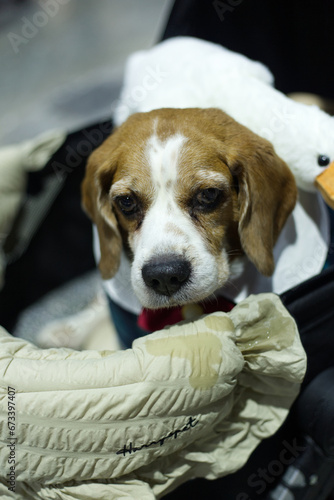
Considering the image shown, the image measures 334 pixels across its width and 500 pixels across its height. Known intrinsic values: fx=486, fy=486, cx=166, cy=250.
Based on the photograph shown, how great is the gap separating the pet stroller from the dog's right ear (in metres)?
0.48

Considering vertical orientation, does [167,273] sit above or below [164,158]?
below

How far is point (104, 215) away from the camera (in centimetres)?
151

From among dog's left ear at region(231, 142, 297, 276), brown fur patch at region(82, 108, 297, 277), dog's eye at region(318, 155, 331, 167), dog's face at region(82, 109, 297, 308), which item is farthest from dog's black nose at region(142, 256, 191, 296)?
dog's eye at region(318, 155, 331, 167)

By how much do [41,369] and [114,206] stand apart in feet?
1.96

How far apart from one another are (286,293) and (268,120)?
58cm

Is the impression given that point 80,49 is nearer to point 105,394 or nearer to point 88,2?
Result: point 88,2

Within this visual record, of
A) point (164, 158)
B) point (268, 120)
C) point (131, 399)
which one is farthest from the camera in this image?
point (268, 120)

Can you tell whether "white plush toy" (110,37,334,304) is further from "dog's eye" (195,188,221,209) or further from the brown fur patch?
"dog's eye" (195,188,221,209)

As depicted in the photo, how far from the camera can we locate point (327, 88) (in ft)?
6.47

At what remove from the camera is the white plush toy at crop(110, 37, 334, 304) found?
4.55 feet

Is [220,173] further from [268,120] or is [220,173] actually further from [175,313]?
[175,313]

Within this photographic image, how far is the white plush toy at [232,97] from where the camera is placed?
1.39m

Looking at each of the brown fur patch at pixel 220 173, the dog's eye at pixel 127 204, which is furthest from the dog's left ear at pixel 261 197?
the dog's eye at pixel 127 204

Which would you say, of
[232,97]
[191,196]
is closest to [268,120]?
[232,97]
